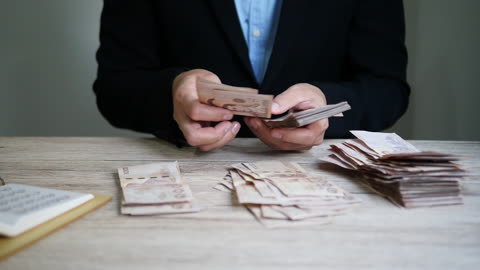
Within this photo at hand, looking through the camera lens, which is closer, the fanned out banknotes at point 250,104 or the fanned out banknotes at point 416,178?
the fanned out banknotes at point 416,178

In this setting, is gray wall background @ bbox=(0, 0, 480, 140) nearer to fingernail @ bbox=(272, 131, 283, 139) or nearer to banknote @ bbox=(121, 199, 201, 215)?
fingernail @ bbox=(272, 131, 283, 139)

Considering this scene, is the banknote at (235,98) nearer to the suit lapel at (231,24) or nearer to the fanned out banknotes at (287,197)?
the fanned out banknotes at (287,197)

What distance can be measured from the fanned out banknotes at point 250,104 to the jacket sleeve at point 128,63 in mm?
424

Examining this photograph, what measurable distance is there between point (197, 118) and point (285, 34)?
0.68 meters

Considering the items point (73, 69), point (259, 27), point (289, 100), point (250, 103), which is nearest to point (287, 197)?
point (250, 103)

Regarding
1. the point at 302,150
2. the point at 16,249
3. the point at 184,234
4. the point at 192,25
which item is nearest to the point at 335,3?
the point at 192,25

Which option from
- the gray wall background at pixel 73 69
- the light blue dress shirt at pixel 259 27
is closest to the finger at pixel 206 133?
the light blue dress shirt at pixel 259 27

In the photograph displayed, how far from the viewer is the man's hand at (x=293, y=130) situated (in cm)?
112

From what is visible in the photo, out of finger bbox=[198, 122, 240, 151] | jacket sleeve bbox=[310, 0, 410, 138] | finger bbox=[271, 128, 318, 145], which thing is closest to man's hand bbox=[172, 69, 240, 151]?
finger bbox=[198, 122, 240, 151]

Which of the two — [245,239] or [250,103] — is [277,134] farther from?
[245,239]

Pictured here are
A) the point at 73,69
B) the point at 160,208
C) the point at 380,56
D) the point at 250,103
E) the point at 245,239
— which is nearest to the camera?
the point at 245,239

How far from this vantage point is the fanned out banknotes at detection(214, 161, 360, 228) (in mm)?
748

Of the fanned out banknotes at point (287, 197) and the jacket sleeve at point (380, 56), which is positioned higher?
the jacket sleeve at point (380, 56)

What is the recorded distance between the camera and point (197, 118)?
109 centimetres
